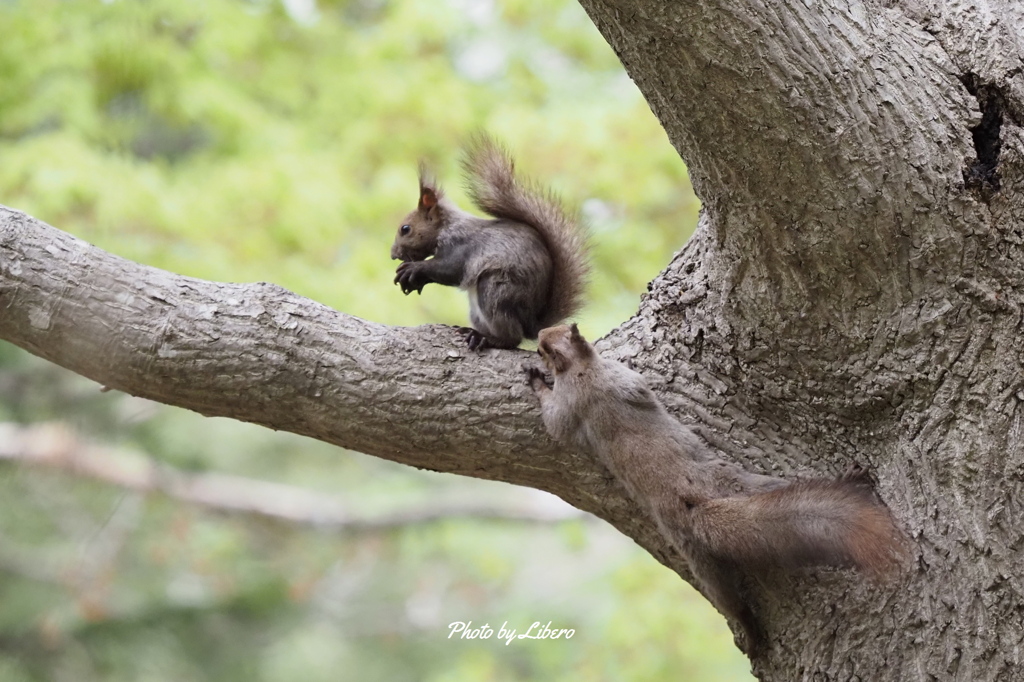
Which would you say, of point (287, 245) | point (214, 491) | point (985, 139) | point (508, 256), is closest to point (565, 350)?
point (508, 256)

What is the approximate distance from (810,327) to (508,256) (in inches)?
38.1

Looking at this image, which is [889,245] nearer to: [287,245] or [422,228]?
[422,228]

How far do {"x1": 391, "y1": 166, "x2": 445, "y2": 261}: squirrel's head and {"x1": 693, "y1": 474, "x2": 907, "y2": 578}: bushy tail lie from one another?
1410 millimetres

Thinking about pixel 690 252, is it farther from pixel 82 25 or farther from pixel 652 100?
pixel 82 25

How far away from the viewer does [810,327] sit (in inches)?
82.3

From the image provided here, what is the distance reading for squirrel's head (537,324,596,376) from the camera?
2.40 m

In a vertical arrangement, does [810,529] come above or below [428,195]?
below

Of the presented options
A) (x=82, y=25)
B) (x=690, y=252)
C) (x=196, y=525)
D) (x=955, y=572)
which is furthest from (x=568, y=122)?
(x=196, y=525)

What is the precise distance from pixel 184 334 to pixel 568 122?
135 inches

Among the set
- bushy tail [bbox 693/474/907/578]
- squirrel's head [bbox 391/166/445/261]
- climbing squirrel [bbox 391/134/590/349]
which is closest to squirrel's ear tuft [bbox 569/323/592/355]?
climbing squirrel [bbox 391/134/590/349]

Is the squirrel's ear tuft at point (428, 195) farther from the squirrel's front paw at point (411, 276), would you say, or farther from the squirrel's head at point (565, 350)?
the squirrel's head at point (565, 350)

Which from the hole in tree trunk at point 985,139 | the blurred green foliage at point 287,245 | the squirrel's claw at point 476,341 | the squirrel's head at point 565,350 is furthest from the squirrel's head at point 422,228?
the hole in tree trunk at point 985,139

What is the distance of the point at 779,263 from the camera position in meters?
2.03

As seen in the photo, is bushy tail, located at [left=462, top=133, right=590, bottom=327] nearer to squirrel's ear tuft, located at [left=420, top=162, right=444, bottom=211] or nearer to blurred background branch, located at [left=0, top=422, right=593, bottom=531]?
squirrel's ear tuft, located at [left=420, top=162, right=444, bottom=211]
